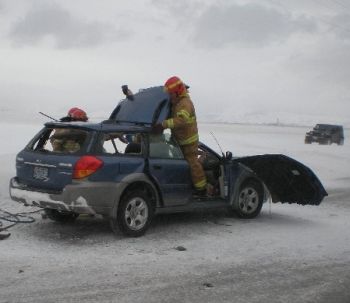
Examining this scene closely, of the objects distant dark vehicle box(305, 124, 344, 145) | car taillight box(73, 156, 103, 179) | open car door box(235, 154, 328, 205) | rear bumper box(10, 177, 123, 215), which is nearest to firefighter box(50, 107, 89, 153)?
car taillight box(73, 156, 103, 179)

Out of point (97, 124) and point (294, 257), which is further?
point (97, 124)

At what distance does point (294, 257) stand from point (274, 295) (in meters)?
1.65

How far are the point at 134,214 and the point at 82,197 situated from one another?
84 centimetres

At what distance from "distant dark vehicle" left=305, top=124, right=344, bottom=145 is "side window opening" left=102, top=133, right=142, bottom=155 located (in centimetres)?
3128

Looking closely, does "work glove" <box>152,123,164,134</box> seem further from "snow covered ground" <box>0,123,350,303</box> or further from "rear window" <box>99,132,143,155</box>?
"snow covered ground" <box>0,123,350,303</box>

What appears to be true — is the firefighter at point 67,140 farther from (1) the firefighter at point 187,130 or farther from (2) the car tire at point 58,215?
(1) the firefighter at point 187,130

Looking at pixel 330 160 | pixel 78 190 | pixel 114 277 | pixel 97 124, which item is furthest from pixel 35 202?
pixel 330 160

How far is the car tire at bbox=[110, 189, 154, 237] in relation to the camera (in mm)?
7262

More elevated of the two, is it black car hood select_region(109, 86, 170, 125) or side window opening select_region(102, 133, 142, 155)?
black car hood select_region(109, 86, 170, 125)

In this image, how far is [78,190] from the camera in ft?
22.6

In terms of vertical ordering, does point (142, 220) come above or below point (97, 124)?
below

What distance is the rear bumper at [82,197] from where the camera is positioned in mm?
6902

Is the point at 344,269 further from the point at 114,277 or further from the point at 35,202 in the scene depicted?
the point at 35,202

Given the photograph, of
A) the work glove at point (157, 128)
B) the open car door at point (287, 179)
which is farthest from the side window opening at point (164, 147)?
the open car door at point (287, 179)
